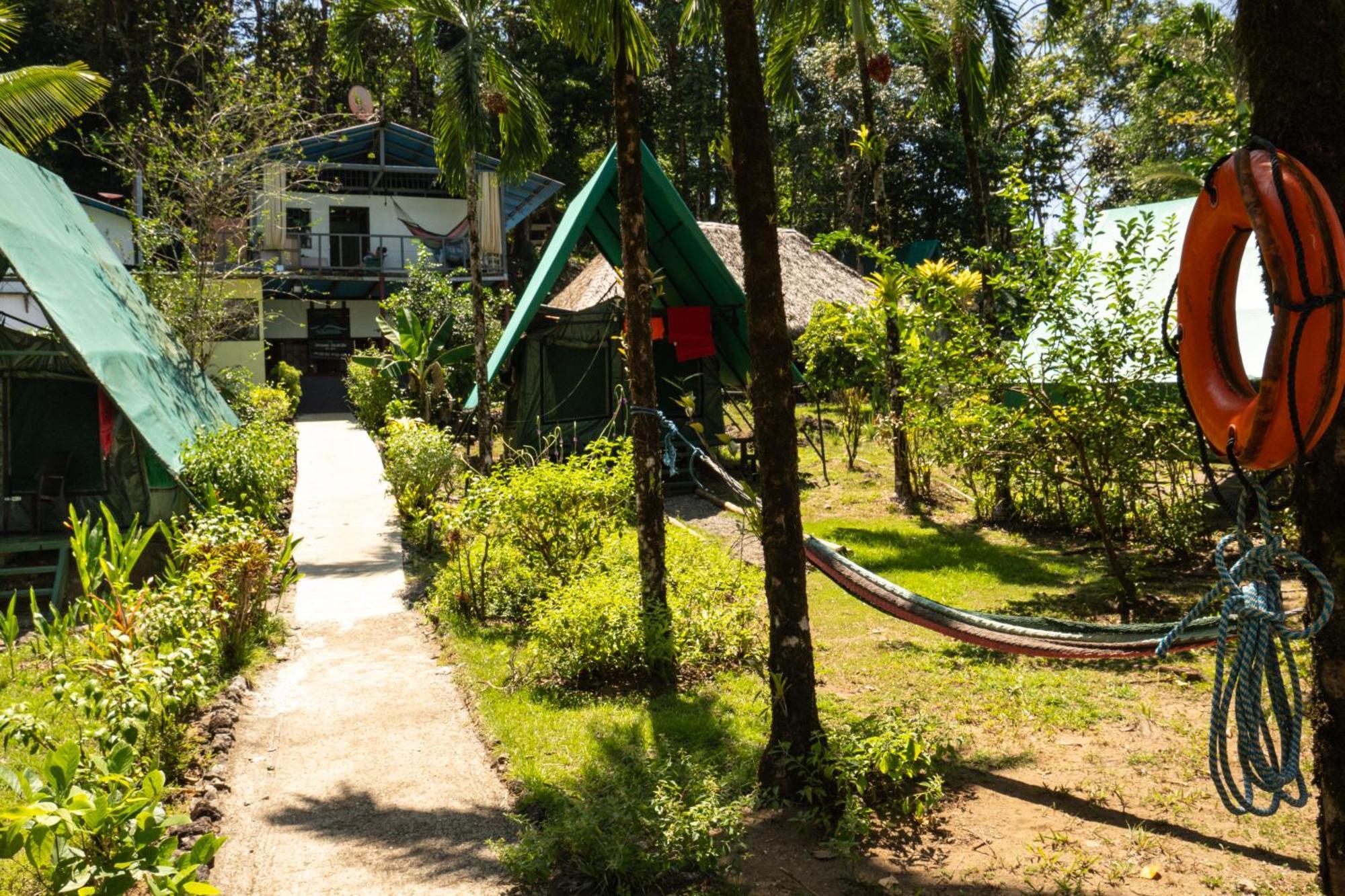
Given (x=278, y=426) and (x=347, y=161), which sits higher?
(x=347, y=161)

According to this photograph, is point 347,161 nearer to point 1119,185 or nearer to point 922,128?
point 922,128

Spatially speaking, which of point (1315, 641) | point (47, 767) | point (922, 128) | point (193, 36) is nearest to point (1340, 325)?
point (1315, 641)

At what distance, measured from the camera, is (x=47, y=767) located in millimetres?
3141

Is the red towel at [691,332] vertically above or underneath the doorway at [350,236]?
underneath

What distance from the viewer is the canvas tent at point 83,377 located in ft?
28.5

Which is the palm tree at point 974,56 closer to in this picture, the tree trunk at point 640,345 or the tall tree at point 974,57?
the tall tree at point 974,57

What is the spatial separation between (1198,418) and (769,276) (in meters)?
1.97

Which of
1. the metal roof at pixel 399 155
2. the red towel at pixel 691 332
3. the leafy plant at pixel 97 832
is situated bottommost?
the leafy plant at pixel 97 832

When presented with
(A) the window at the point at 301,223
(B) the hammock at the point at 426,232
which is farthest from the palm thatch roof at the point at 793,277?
(A) the window at the point at 301,223

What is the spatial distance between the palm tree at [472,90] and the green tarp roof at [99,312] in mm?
3564

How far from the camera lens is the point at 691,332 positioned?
14.0 m

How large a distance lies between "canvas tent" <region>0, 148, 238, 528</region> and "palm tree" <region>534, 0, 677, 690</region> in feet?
14.8

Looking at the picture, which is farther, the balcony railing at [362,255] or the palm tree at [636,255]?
the balcony railing at [362,255]

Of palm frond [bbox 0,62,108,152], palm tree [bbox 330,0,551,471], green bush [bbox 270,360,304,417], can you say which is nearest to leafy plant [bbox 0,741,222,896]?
palm tree [bbox 330,0,551,471]
